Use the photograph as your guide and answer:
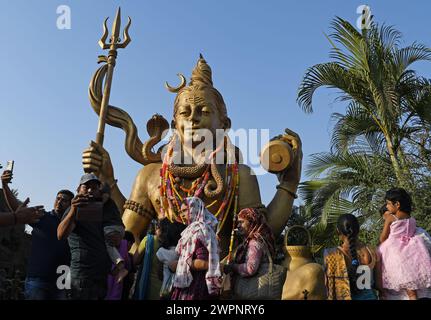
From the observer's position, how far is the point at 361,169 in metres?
9.82

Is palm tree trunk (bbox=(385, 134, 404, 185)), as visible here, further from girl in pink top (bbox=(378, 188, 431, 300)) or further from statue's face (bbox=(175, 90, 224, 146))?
girl in pink top (bbox=(378, 188, 431, 300))

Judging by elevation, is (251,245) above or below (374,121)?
below

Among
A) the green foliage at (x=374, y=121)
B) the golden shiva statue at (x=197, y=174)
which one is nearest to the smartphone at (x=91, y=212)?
the golden shiva statue at (x=197, y=174)

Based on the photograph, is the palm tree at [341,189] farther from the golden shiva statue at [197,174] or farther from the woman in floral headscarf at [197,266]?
the woman in floral headscarf at [197,266]

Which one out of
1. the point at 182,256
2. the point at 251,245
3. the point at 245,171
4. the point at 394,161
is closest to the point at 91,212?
the point at 182,256

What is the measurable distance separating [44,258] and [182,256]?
1.13m

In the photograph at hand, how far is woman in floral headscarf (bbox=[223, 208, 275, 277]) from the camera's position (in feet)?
12.5

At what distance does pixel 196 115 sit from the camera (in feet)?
20.2

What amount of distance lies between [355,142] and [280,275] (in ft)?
22.3

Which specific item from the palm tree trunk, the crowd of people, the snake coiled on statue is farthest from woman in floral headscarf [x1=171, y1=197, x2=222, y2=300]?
the palm tree trunk

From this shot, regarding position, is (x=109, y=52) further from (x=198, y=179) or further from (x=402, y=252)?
(x=402, y=252)

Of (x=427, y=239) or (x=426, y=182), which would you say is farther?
(x=426, y=182)
